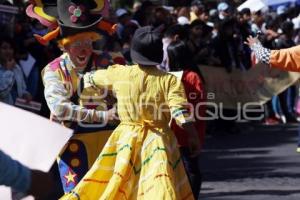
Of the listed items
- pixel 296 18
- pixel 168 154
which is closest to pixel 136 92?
pixel 168 154

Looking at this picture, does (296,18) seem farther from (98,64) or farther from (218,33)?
(98,64)

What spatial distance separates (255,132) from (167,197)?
10.4m

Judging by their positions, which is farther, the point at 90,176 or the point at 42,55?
the point at 42,55

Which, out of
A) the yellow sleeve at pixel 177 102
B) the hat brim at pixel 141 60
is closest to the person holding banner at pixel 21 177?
the yellow sleeve at pixel 177 102

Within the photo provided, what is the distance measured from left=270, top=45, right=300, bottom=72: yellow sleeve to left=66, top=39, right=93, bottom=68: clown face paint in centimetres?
171

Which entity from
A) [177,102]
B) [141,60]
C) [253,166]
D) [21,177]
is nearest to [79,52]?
[141,60]

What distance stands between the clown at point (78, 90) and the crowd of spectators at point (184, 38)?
2.60 m

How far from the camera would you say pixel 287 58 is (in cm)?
884

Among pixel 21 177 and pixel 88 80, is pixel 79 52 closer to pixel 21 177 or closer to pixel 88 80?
pixel 88 80

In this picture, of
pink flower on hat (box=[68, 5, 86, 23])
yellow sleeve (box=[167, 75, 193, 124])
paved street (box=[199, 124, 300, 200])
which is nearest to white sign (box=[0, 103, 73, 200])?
yellow sleeve (box=[167, 75, 193, 124])

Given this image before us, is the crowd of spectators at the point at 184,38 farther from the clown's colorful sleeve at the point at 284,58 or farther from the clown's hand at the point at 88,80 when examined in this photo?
the clown's hand at the point at 88,80

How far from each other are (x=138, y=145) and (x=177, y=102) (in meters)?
0.49

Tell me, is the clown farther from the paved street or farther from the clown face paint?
the paved street

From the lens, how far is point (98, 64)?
8.15 meters
